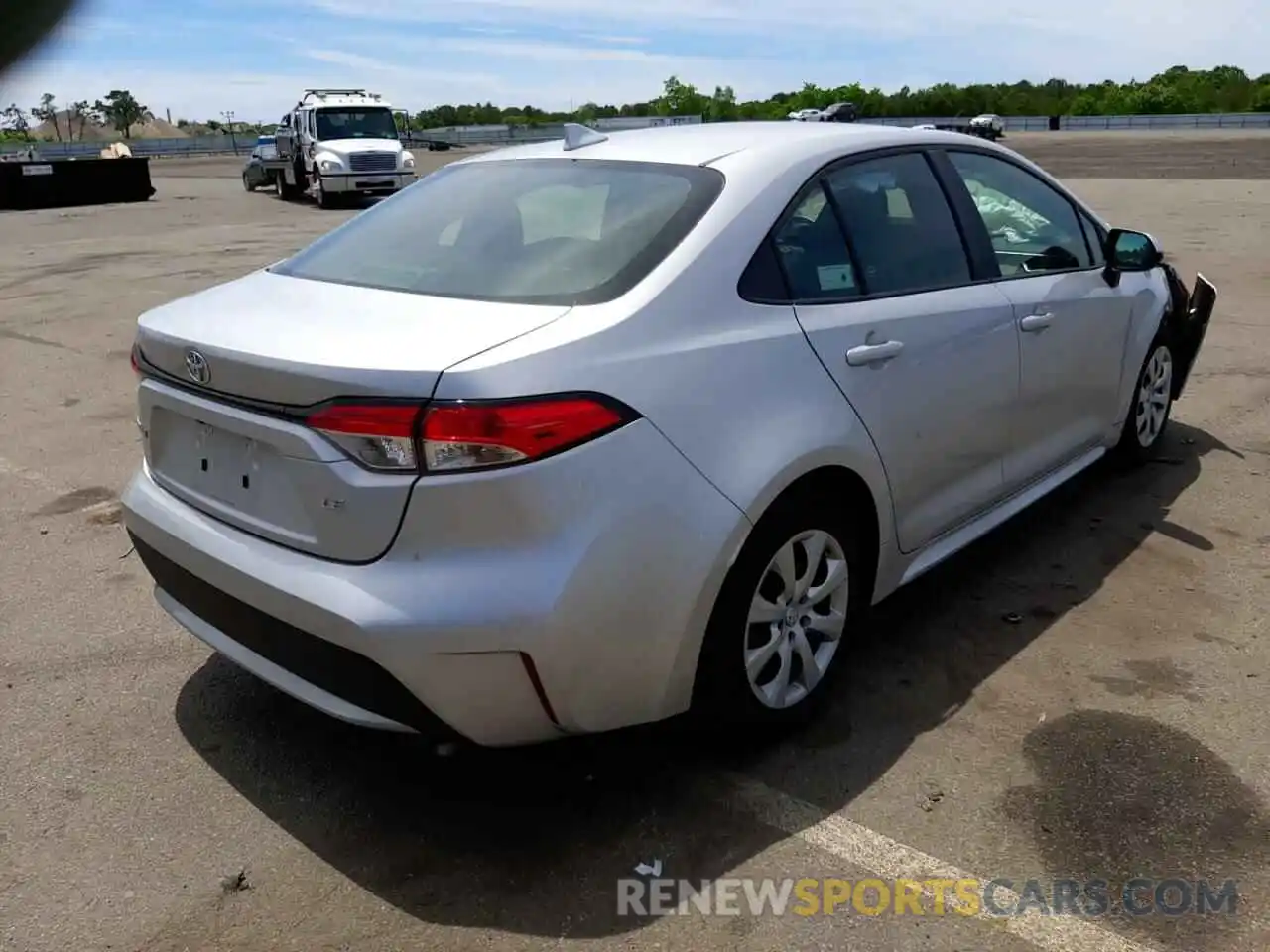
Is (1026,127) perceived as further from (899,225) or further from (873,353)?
(873,353)

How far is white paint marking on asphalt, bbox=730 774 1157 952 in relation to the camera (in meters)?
2.44

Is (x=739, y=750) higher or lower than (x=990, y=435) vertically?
lower

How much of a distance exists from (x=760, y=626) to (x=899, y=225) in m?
1.42

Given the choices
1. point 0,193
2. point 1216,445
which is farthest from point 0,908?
point 0,193

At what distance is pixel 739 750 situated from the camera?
310 centimetres

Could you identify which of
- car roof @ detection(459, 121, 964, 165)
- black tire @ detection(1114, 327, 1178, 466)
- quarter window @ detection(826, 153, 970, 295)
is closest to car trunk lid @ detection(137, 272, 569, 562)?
car roof @ detection(459, 121, 964, 165)

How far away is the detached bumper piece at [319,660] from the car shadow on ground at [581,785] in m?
0.36

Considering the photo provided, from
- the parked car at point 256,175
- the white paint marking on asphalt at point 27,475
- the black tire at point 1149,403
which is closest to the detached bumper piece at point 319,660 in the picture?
the white paint marking on asphalt at point 27,475

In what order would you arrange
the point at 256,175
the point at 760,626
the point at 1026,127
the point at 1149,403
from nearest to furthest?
the point at 760,626, the point at 1149,403, the point at 256,175, the point at 1026,127

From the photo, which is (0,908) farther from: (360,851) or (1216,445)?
(1216,445)

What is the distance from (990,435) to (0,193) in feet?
91.4

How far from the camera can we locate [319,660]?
2.59 metres

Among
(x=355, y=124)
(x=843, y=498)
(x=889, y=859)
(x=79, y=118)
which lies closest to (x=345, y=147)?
(x=355, y=124)

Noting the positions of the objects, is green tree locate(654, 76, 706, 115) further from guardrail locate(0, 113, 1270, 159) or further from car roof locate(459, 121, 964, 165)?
car roof locate(459, 121, 964, 165)
